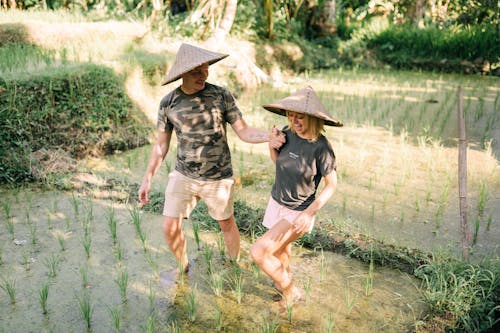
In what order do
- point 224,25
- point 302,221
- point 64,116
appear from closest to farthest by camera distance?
point 302,221 → point 64,116 → point 224,25

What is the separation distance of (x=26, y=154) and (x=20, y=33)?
117 inches

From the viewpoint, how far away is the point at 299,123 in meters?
2.42

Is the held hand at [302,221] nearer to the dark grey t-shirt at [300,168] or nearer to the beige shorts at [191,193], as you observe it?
the dark grey t-shirt at [300,168]

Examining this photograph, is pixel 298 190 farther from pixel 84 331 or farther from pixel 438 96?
pixel 438 96

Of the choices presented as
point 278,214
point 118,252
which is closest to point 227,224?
point 278,214

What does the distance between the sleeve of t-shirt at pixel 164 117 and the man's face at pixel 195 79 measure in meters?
0.15

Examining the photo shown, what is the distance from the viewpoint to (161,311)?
277 centimetres

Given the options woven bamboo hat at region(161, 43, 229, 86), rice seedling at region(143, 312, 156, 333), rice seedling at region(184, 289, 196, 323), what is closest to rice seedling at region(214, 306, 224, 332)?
rice seedling at region(184, 289, 196, 323)

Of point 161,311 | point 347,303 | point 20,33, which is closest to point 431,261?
point 347,303

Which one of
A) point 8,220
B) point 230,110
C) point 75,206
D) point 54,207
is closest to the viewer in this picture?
point 230,110

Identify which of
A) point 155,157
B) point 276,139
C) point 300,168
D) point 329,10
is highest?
point 329,10

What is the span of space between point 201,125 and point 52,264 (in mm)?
1413

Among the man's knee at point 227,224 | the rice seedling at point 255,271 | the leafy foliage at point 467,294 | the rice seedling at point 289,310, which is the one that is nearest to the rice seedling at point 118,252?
the man's knee at point 227,224

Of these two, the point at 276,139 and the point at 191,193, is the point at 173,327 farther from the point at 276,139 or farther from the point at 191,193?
the point at 276,139
